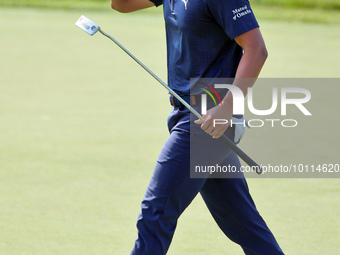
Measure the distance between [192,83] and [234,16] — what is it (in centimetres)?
41

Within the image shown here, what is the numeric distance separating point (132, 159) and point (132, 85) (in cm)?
391

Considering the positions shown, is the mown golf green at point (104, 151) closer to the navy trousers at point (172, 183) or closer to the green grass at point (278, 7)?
the navy trousers at point (172, 183)

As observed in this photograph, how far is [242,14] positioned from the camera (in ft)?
11.3

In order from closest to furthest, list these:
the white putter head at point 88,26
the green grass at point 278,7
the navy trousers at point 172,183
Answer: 1. the navy trousers at point 172,183
2. the white putter head at point 88,26
3. the green grass at point 278,7

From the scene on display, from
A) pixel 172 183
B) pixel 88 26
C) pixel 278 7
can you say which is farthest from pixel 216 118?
pixel 278 7

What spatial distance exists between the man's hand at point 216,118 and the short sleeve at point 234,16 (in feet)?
1.08

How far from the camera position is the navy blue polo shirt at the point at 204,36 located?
3465 millimetres

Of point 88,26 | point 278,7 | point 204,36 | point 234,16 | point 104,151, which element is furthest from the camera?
point 278,7

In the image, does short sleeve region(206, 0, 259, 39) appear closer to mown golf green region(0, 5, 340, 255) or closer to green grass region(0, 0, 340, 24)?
mown golf green region(0, 5, 340, 255)

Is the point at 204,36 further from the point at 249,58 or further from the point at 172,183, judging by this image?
the point at 172,183

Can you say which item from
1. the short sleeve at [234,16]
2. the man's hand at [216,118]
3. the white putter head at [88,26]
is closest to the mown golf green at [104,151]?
the man's hand at [216,118]

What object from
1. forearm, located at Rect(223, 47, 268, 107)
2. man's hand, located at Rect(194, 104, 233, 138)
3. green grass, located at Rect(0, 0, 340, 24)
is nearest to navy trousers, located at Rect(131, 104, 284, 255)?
man's hand, located at Rect(194, 104, 233, 138)

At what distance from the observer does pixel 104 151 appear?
7.30 metres

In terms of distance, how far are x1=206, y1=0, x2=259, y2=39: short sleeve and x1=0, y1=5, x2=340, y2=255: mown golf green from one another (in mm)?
1689
